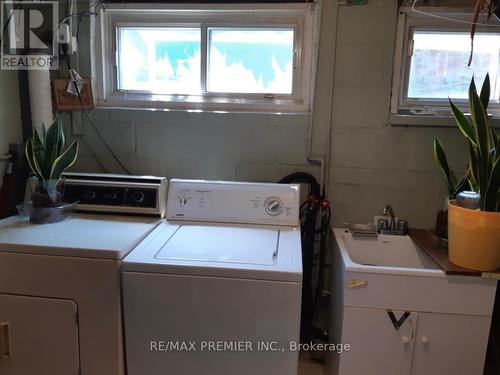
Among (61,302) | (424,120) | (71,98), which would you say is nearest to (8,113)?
(71,98)

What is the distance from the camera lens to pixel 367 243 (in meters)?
1.83

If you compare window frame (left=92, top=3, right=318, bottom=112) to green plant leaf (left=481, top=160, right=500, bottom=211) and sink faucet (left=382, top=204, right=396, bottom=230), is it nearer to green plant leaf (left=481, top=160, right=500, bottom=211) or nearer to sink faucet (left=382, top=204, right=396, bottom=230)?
sink faucet (left=382, top=204, right=396, bottom=230)

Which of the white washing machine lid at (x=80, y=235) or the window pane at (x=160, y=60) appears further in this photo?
the window pane at (x=160, y=60)

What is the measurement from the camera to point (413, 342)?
1.48 meters

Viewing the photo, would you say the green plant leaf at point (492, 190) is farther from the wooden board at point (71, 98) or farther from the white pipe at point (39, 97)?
the white pipe at point (39, 97)

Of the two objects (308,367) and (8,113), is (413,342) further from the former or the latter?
(8,113)

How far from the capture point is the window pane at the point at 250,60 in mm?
2014

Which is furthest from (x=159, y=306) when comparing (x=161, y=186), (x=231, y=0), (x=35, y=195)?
(x=231, y=0)

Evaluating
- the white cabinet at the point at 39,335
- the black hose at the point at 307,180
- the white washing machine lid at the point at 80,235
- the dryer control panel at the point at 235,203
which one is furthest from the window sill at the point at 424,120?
the white cabinet at the point at 39,335

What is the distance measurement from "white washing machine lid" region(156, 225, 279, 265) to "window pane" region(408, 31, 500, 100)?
1117 millimetres

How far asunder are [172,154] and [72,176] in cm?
51

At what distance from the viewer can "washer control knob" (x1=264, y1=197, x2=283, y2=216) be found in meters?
1.73

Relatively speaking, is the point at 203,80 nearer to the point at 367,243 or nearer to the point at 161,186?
the point at 161,186

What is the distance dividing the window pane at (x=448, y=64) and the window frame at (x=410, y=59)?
30 millimetres
